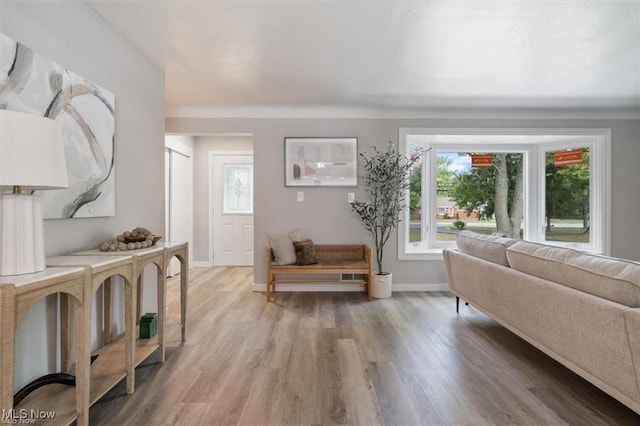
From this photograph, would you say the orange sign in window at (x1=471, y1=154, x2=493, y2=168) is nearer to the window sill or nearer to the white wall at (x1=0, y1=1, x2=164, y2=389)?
the window sill

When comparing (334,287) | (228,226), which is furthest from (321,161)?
(228,226)

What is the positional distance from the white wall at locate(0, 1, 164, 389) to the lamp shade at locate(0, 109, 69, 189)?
61 cm

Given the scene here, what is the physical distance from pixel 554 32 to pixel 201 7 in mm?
2472

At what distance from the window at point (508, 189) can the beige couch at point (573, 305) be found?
1.83 meters

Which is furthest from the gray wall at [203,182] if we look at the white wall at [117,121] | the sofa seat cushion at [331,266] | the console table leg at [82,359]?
the console table leg at [82,359]

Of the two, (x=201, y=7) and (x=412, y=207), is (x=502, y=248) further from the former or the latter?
(x=201, y=7)

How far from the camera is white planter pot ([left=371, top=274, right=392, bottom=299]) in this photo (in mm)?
3869

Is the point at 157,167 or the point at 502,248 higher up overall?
the point at 157,167

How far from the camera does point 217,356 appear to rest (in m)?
2.33

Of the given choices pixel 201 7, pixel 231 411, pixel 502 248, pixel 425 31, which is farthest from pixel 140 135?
pixel 502 248

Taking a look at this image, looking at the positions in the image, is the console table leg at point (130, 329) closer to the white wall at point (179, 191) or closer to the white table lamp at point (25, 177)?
the white table lamp at point (25, 177)

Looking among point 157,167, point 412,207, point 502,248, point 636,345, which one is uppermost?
point 157,167

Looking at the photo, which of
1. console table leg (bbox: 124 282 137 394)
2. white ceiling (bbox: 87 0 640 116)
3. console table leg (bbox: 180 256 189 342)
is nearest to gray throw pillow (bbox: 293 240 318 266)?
console table leg (bbox: 180 256 189 342)

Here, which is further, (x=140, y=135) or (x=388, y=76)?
(x=388, y=76)
